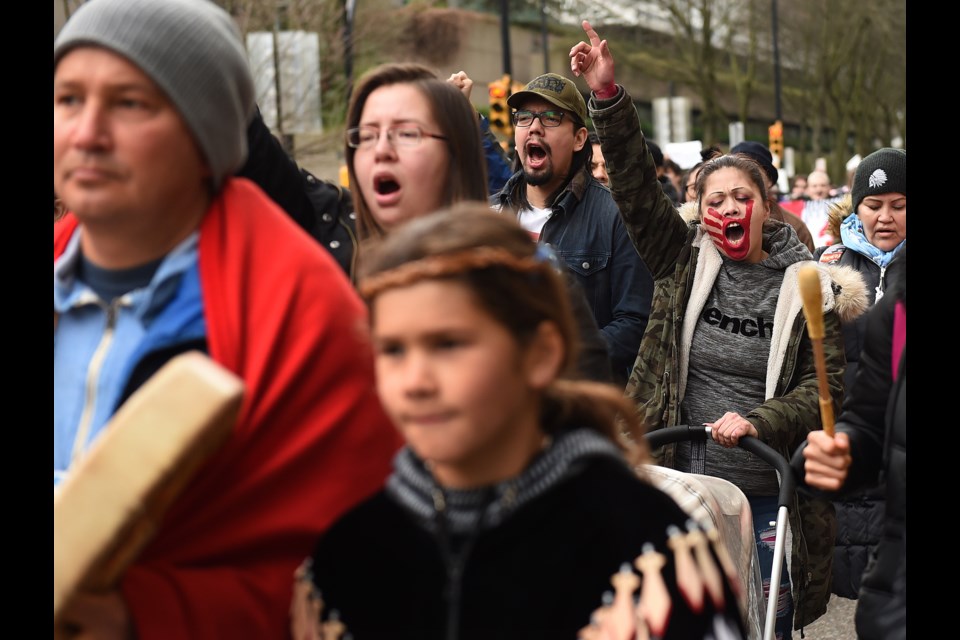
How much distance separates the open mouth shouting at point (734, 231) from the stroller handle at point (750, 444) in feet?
3.39

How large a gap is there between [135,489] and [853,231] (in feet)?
19.7

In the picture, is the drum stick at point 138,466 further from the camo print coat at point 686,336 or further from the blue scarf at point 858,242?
the blue scarf at point 858,242

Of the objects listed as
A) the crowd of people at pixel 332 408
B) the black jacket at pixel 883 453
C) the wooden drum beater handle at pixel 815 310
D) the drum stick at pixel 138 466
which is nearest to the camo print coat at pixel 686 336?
the black jacket at pixel 883 453

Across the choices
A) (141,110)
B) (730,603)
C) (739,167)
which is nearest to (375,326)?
(141,110)

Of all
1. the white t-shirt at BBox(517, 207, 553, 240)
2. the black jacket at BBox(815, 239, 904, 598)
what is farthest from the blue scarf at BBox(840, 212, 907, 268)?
the white t-shirt at BBox(517, 207, 553, 240)

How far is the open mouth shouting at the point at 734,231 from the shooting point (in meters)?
5.44

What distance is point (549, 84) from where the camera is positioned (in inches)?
244

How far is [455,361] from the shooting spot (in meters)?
2.24

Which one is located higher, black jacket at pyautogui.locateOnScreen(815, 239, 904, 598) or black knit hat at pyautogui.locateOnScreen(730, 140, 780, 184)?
black knit hat at pyautogui.locateOnScreen(730, 140, 780, 184)

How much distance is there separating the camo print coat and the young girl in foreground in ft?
9.08

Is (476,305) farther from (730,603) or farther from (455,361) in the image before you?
(730,603)

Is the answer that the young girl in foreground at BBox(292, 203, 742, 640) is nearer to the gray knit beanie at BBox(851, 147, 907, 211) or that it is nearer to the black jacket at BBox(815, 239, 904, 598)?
the black jacket at BBox(815, 239, 904, 598)

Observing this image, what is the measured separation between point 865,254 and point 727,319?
2.17 meters

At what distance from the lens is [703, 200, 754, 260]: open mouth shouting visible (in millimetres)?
5438
